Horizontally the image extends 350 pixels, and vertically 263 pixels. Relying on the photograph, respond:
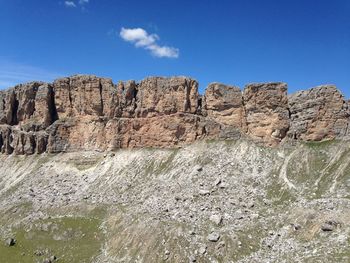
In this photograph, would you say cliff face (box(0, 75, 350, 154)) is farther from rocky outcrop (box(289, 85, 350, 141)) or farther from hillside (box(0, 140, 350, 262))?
hillside (box(0, 140, 350, 262))

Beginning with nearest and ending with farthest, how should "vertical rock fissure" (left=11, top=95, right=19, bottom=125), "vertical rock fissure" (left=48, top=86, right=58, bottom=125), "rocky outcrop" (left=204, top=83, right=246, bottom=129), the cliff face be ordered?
1. the cliff face
2. "rocky outcrop" (left=204, top=83, right=246, bottom=129)
3. "vertical rock fissure" (left=48, top=86, right=58, bottom=125)
4. "vertical rock fissure" (left=11, top=95, right=19, bottom=125)

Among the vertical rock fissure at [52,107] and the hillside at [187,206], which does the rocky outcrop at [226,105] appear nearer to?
the hillside at [187,206]

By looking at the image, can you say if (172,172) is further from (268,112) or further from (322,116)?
(322,116)

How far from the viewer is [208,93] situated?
99812mm

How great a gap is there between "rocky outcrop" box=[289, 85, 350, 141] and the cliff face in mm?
188

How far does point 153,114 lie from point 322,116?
38671mm

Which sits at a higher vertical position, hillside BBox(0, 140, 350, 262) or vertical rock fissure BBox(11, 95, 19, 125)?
vertical rock fissure BBox(11, 95, 19, 125)

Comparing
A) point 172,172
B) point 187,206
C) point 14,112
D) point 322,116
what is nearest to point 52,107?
point 14,112

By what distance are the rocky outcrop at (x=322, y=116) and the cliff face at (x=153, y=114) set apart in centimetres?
19

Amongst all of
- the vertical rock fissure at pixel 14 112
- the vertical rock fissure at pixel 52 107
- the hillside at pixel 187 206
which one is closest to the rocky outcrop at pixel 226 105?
the hillside at pixel 187 206

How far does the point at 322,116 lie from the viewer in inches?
3438

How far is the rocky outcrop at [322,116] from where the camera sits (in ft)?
283

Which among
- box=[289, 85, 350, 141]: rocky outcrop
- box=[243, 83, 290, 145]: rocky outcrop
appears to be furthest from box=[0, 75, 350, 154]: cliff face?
box=[289, 85, 350, 141]: rocky outcrop

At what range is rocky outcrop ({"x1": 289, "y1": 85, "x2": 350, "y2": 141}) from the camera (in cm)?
8625
